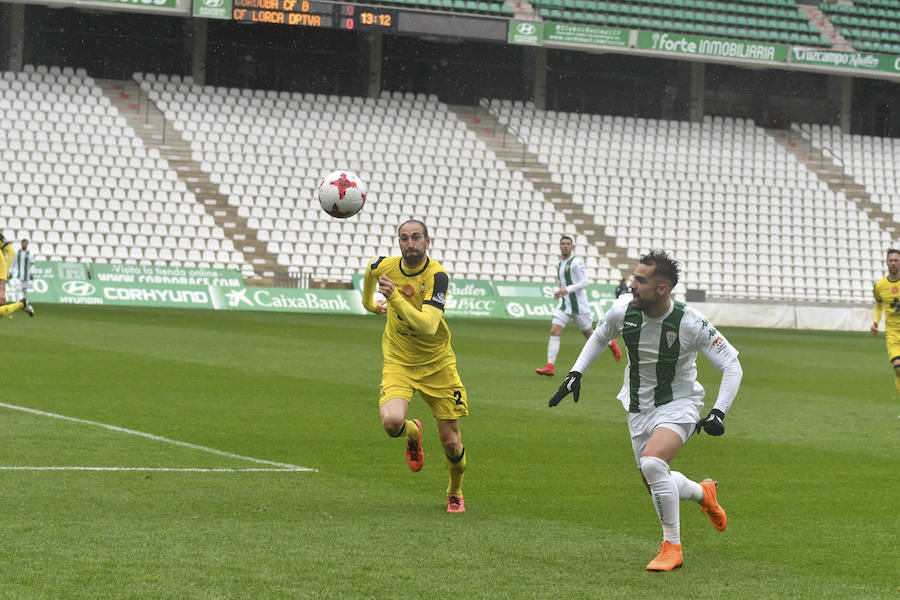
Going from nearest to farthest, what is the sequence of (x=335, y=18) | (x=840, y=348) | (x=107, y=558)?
1. (x=107, y=558)
2. (x=840, y=348)
3. (x=335, y=18)

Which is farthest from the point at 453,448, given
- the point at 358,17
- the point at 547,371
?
the point at 358,17

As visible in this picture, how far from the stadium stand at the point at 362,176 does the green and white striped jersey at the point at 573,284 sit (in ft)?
57.7

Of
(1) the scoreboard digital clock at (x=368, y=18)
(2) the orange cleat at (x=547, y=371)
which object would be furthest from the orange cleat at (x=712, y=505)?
(1) the scoreboard digital clock at (x=368, y=18)

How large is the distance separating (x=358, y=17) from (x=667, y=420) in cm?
3370

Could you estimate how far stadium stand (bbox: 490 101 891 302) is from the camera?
41.2 meters

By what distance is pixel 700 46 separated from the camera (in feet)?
139

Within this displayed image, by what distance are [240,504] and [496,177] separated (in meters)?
34.0

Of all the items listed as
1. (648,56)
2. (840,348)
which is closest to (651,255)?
(840,348)

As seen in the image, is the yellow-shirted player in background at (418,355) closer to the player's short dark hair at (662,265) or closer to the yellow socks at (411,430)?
the yellow socks at (411,430)

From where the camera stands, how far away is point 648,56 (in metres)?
44.8

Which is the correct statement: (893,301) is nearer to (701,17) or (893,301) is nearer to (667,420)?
(667,420)

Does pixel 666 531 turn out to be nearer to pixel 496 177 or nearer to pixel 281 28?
pixel 496 177

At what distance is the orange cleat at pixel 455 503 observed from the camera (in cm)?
826

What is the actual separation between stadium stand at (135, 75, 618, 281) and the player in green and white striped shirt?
2962 centimetres
